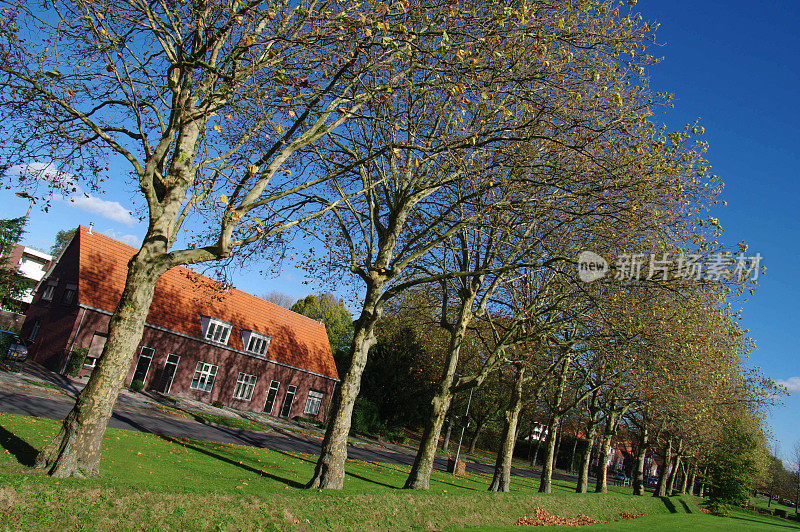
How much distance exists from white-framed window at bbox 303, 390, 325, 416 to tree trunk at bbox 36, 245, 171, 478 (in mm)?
32059

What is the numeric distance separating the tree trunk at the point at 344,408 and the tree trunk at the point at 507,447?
412 inches

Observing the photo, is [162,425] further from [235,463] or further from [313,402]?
[313,402]

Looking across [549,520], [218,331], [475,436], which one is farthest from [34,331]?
[475,436]

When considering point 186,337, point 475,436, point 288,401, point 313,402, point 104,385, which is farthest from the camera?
point 475,436

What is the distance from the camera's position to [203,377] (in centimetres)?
3219

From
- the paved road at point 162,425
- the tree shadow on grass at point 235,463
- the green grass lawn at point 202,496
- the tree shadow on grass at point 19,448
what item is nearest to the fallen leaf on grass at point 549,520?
the green grass lawn at point 202,496

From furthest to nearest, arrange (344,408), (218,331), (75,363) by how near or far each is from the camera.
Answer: (218,331) → (75,363) → (344,408)

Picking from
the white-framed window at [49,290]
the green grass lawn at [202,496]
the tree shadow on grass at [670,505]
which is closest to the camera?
the green grass lawn at [202,496]

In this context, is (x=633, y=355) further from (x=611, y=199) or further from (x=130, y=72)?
(x=130, y=72)

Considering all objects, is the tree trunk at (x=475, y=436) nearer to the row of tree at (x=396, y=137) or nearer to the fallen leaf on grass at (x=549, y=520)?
the fallen leaf on grass at (x=549, y=520)

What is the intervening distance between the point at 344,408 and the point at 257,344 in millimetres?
24806

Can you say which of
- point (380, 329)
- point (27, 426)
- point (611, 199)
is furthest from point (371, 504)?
point (380, 329)

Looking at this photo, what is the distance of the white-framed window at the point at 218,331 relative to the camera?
107 feet

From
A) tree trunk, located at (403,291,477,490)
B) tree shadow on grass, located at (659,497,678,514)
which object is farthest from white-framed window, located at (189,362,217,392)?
tree shadow on grass, located at (659,497,678,514)
